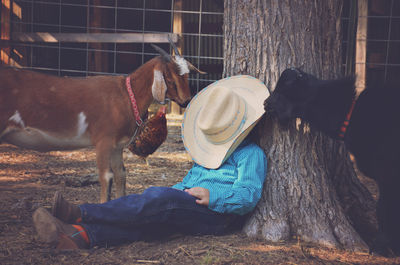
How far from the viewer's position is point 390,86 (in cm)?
302

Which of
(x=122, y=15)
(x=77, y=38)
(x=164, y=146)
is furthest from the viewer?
(x=122, y=15)

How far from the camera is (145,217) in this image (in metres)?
3.00

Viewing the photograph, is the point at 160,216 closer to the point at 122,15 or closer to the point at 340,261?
the point at 340,261

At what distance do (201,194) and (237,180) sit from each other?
27 cm

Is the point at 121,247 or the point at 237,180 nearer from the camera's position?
the point at 121,247

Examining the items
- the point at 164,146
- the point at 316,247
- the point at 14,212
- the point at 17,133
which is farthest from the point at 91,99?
the point at 164,146

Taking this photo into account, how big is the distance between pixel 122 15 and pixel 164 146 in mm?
5394

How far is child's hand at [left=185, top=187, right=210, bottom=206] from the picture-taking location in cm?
316

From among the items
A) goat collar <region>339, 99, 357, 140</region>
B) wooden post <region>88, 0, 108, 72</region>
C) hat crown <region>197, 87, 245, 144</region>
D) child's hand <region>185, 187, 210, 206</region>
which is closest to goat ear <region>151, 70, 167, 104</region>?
hat crown <region>197, 87, 245, 144</region>

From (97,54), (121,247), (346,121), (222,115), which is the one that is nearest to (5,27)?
(97,54)

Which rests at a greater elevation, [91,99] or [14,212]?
[91,99]

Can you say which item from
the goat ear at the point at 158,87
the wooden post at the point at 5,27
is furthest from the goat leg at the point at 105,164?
the wooden post at the point at 5,27

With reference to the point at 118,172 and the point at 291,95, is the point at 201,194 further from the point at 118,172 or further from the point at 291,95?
the point at 118,172

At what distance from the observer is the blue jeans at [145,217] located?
117 inches
